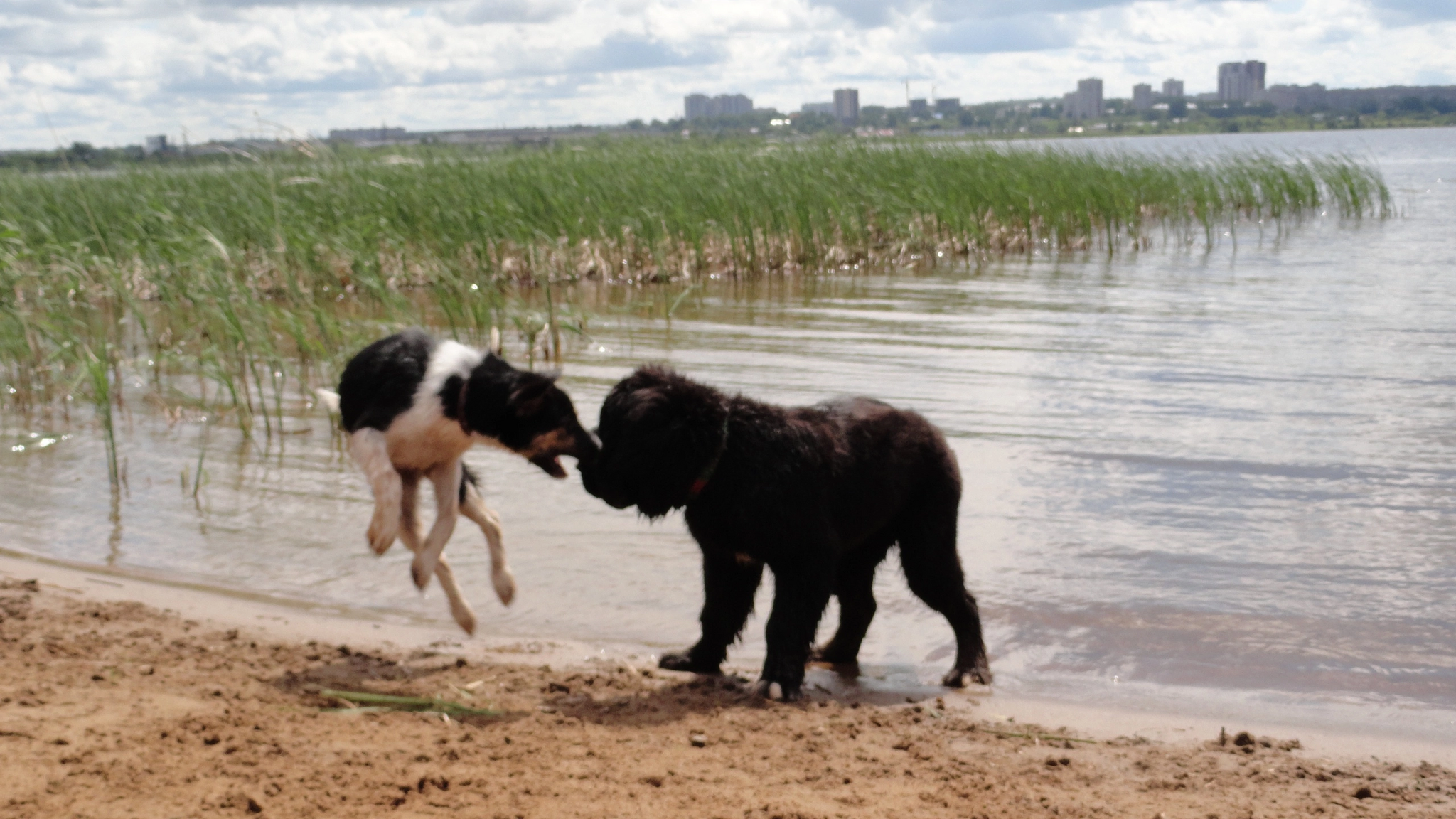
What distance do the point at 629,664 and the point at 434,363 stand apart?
1412mm

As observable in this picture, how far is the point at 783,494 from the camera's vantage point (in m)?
4.49

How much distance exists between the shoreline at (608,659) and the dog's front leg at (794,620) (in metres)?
0.23

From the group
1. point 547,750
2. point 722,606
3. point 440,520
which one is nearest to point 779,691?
point 722,606

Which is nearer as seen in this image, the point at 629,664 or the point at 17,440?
the point at 629,664

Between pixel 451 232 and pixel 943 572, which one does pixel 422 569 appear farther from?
pixel 451 232

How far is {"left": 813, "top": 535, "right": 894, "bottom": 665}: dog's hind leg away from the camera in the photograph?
512 centimetres

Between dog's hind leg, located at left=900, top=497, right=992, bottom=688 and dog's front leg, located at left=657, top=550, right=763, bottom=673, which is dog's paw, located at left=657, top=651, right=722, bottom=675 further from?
dog's hind leg, located at left=900, top=497, right=992, bottom=688

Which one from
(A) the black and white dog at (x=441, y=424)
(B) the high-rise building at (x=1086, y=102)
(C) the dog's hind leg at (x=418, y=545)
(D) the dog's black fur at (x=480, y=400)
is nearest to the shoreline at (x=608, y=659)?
(C) the dog's hind leg at (x=418, y=545)

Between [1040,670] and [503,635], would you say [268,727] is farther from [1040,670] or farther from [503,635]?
[1040,670]

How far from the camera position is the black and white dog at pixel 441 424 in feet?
15.6

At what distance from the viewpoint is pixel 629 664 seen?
5016 mm

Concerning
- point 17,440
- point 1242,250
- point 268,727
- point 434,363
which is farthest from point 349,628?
point 1242,250

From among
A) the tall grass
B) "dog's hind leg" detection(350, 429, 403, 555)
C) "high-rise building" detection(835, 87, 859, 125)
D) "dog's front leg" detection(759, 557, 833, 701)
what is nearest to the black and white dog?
"dog's hind leg" detection(350, 429, 403, 555)

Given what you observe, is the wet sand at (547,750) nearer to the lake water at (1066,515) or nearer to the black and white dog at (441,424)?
the black and white dog at (441,424)
